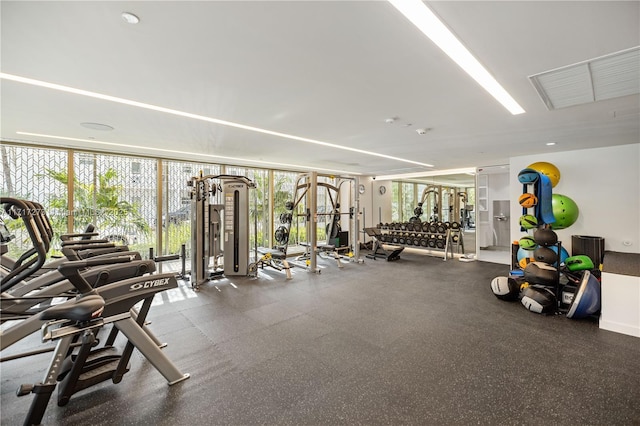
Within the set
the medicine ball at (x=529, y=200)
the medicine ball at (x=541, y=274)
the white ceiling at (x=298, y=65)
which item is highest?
the white ceiling at (x=298, y=65)

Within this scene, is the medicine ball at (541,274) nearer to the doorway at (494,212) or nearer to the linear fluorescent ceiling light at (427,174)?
the linear fluorescent ceiling light at (427,174)

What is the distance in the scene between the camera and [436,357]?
8.14 feet

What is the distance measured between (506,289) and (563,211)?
251 centimetres

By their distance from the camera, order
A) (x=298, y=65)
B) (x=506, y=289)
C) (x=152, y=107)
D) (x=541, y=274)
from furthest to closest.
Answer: (x=506, y=289), (x=541, y=274), (x=152, y=107), (x=298, y=65)

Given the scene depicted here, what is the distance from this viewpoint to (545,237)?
3.69 m

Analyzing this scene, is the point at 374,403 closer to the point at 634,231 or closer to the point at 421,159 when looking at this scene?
the point at 421,159

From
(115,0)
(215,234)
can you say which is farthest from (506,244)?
(115,0)

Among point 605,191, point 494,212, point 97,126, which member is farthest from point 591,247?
point 97,126

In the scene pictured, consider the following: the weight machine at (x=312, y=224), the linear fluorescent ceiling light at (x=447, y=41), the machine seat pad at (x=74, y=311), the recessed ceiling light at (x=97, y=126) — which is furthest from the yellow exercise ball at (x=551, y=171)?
the recessed ceiling light at (x=97, y=126)

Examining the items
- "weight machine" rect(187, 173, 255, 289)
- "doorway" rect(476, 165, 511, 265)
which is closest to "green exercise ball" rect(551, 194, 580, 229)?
"doorway" rect(476, 165, 511, 265)

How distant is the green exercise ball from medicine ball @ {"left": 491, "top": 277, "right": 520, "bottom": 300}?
2.08m

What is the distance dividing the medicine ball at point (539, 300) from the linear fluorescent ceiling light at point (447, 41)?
252cm

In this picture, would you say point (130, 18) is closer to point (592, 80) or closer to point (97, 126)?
point (97, 126)

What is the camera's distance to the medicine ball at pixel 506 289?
3854 millimetres
